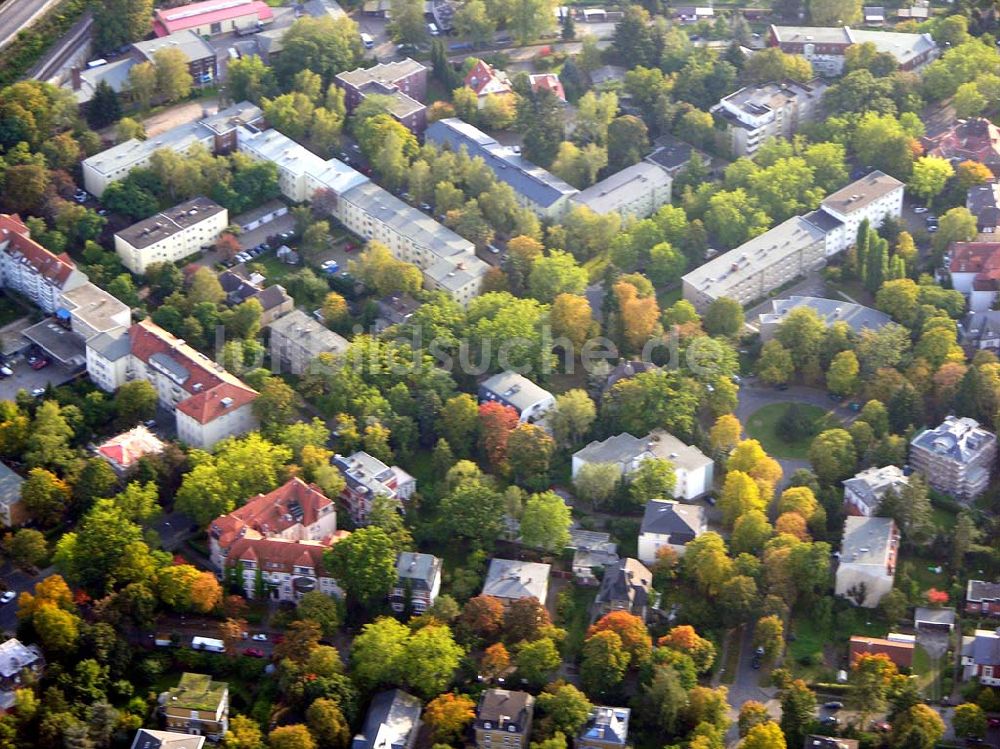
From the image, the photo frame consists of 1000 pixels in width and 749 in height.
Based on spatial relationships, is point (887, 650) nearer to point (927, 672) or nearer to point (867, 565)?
point (927, 672)

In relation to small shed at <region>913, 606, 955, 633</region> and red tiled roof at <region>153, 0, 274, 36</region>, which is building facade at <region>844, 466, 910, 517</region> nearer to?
small shed at <region>913, 606, 955, 633</region>

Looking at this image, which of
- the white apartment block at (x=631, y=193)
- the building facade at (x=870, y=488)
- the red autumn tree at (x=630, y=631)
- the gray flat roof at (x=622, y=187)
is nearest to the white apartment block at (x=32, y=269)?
the white apartment block at (x=631, y=193)

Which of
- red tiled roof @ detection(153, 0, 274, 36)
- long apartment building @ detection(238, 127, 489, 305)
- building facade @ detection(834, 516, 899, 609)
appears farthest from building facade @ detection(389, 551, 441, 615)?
red tiled roof @ detection(153, 0, 274, 36)

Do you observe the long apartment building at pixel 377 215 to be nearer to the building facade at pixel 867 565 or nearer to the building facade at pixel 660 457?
the building facade at pixel 660 457

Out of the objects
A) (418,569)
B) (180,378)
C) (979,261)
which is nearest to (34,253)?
(180,378)

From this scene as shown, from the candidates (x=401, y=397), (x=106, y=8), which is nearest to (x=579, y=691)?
(x=401, y=397)
